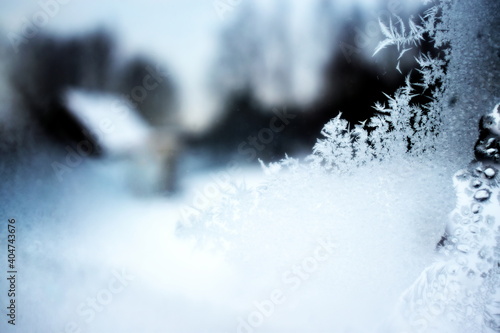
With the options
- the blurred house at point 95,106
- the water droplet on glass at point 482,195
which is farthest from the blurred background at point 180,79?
the water droplet on glass at point 482,195

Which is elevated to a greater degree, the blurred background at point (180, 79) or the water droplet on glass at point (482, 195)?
the blurred background at point (180, 79)

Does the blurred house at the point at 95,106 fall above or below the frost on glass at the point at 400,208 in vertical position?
above

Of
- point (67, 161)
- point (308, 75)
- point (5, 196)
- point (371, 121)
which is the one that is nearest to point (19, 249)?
point (5, 196)

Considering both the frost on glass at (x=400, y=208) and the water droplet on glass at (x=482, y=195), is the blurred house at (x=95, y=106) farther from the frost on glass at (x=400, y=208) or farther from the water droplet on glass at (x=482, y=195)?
the water droplet on glass at (x=482, y=195)

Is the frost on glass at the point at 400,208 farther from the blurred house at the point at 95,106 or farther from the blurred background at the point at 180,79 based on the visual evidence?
the blurred house at the point at 95,106

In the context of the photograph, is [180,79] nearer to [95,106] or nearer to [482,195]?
[95,106]

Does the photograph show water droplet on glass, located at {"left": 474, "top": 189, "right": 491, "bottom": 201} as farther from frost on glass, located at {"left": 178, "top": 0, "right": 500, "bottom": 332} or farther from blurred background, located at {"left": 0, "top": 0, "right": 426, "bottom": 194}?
blurred background, located at {"left": 0, "top": 0, "right": 426, "bottom": 194}

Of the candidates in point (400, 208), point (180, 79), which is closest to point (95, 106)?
point (180, 79)
